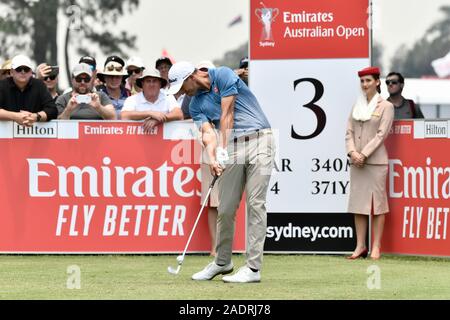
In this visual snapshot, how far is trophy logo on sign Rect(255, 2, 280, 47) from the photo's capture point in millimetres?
16500

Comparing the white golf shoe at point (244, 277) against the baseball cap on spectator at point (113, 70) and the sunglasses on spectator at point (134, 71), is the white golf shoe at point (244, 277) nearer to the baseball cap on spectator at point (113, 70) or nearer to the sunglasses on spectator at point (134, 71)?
the baseball cap on spectator at point (113, 70)

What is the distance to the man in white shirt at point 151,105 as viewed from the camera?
54.2 ft

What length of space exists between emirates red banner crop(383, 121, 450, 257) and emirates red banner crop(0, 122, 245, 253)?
188 centimetres

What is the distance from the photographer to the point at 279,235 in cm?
1677

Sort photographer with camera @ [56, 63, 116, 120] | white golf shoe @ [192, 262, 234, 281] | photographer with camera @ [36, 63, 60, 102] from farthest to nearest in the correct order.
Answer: photographer with camera @ [36, 63, 60, 102]
photographer with camera @ [56, 63, 116, 120]
white golf shoe @ [192, 262, 234, 281]

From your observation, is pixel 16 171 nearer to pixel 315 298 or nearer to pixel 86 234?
pixel 86 234

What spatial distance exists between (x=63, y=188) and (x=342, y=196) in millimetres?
3349

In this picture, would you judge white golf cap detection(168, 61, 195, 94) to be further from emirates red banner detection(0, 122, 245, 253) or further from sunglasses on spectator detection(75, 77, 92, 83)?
sunglasses on spectator detection(75, 77, 92, 83)

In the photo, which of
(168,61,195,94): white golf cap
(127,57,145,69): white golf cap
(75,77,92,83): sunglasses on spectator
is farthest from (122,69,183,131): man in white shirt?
(168,61,195,94): white golf cap

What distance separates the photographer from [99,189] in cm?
1648

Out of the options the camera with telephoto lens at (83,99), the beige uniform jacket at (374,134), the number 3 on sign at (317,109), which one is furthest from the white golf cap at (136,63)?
the beige uniform jacket at (374,134)

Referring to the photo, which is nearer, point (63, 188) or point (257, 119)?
point (257, 119)

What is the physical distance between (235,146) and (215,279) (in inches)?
54.8
